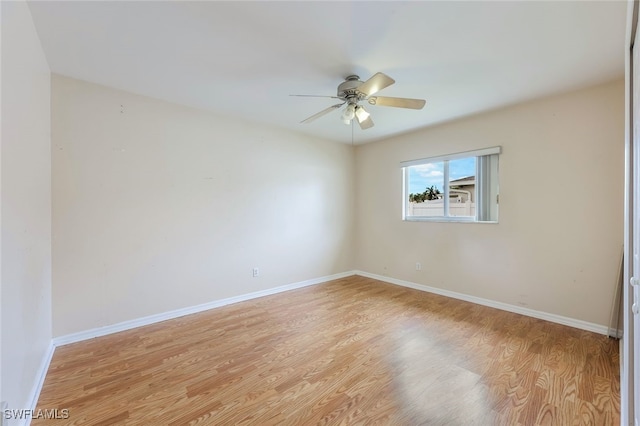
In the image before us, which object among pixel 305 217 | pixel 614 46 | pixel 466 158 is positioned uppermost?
pixel 614 46

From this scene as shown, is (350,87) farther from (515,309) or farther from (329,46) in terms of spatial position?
(515,309)

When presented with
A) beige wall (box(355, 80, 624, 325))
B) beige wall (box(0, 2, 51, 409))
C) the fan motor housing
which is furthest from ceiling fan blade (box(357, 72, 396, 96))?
beige wall (box(0, 2, 51, 409))

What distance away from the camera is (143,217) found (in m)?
2.88

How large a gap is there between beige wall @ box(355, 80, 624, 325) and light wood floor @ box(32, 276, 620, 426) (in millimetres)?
406

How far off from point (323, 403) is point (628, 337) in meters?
1.78

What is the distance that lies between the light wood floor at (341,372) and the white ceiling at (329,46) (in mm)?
2436

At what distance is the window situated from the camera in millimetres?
3369

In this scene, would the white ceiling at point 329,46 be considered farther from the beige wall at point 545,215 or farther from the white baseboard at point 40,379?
the white baseboard at point 40,379

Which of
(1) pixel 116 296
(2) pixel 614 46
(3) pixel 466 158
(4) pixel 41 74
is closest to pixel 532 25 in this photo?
(2) pixel 614 46

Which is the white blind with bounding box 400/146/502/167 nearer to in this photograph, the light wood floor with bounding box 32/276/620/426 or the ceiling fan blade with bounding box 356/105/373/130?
the ceiling fan blade with bounding box 356/105/373/130

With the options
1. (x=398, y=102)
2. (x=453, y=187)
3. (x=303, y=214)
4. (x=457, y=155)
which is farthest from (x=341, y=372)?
(x=457, y=155)

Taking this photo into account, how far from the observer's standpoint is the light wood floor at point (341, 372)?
160 centimetres

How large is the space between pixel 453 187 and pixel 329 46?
2.74 metres

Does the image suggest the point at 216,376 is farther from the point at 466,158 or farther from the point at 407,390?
the point at 466,158
